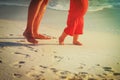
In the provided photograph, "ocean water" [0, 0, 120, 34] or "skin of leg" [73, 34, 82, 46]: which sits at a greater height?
"ocean water" [0, 0, 120, 34]

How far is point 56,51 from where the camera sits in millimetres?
3318

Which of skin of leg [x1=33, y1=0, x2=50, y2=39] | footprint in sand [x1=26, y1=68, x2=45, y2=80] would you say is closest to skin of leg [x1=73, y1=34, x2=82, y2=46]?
skin of leg [x1=33, y1=0, x2=50, y2=39]

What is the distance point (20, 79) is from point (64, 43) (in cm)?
94

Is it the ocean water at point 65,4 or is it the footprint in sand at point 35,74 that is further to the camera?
the ocean water at point 65,4

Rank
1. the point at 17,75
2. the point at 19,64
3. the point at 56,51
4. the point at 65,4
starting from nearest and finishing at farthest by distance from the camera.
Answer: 1. the point at 17,75
2. the point at 19,64
3. the point at 56,51
4. the point at 65,4

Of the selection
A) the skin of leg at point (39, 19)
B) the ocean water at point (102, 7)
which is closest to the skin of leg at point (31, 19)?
the skin of leg at point (39, 19)

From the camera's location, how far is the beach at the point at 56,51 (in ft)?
9.62

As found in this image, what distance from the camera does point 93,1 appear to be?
4.21 m

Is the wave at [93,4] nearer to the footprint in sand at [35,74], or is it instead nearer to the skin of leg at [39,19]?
the skin of leg at [39,19]

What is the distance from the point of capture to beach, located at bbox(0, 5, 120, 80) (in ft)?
9.62

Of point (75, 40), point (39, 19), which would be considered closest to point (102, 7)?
point (75, 40)

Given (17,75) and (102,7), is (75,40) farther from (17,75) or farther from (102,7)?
(102,7)

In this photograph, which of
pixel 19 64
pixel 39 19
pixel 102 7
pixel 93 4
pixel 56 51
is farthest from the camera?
pixel 102 7

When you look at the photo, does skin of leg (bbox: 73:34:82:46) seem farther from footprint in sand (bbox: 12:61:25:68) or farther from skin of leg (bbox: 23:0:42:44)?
footprint in sand (bbox: 12:61:25:68)
